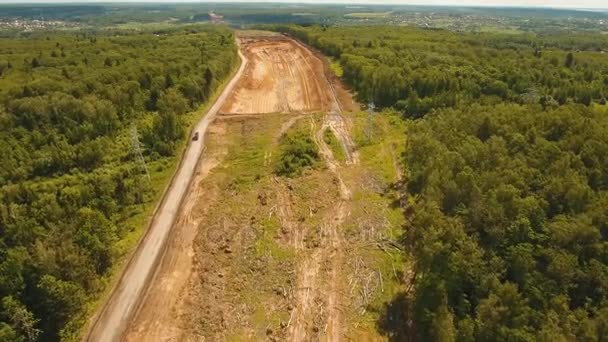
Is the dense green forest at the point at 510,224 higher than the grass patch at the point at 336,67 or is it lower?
lower

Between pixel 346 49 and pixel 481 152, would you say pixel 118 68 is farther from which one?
pixel 481 152

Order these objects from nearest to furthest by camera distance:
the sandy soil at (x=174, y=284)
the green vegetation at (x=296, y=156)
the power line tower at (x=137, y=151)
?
the sandy soil at (x=174, y=284) < the power line tower at (x=137, y=151) < the green vegetation at (x=296, y=156)

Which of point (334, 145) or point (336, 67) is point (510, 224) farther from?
point (336, 67)

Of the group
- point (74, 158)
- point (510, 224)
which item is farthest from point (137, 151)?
point (510, 224)

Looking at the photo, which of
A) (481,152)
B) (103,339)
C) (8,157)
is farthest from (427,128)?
Answer: (8,157)

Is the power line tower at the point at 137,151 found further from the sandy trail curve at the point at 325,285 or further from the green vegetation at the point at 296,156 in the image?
the sandy trail curve at the point at 325,285

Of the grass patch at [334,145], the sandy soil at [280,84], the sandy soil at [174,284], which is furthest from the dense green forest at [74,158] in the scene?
the grass patch at [334,145]

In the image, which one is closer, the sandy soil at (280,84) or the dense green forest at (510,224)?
the dense green forest at (510,224)

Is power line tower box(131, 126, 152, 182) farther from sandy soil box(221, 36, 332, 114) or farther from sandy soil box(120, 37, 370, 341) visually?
sandy soil box(221, 36, 332, 114)
